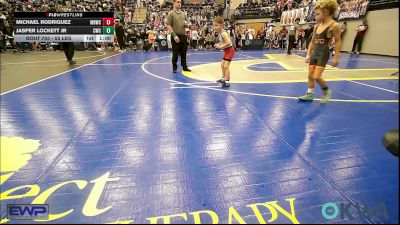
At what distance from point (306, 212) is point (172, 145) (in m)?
1.56

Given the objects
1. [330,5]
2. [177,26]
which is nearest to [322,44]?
[330,5]

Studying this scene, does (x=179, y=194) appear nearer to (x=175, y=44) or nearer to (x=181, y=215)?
(x=181, y=215)

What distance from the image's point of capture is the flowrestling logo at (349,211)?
1.81 m

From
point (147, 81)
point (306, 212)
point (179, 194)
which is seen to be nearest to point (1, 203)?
point (179, 194)

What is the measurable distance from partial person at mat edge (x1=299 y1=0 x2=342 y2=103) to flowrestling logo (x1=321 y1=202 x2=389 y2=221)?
248 centimetres

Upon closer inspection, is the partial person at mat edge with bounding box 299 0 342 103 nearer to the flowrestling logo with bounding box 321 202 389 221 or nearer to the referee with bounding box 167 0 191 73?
the flowrestling logo with bounding box 321 202 389 221

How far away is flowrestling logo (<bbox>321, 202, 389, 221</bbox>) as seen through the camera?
1.81 metres

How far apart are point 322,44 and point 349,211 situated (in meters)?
3.15

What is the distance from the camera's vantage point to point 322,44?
14.2ft

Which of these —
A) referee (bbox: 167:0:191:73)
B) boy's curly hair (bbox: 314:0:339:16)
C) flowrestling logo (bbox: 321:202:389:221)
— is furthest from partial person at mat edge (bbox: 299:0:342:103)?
referee (bbox: 167:0:191:73)

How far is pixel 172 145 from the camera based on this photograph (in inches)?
118

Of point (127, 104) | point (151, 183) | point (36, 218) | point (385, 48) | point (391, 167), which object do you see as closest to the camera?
point (36, 218)

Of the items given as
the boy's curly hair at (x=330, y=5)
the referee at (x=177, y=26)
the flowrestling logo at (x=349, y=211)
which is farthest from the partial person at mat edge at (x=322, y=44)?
the referee at (x=177, y=26)

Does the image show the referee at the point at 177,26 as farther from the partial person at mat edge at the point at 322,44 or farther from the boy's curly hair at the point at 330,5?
the boy's curly hair at the point at 330,5
